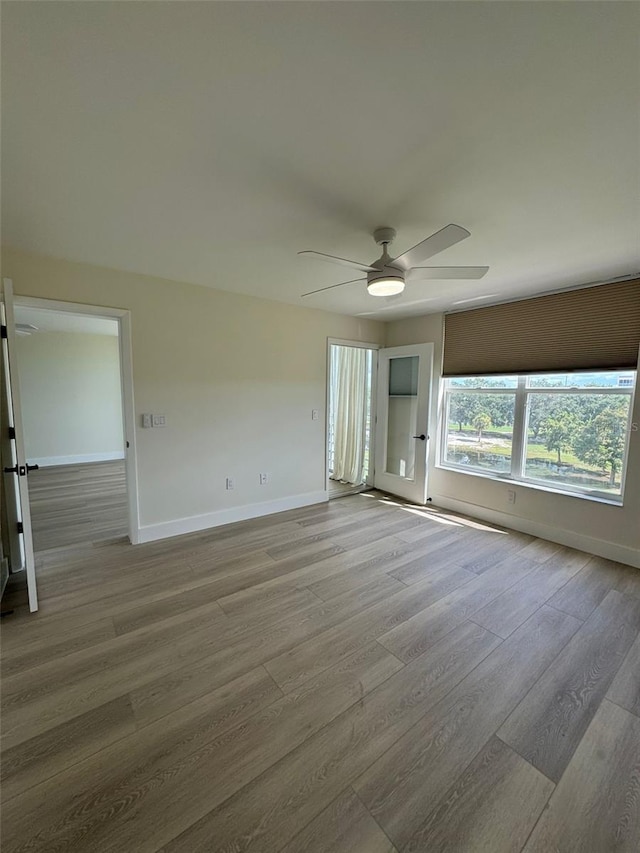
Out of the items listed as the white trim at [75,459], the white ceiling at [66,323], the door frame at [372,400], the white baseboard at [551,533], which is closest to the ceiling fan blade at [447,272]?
the door frame at [372,400]

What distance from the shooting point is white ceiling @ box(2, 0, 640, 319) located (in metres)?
0.96

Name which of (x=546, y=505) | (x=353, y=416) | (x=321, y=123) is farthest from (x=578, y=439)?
(x=321, y=123)

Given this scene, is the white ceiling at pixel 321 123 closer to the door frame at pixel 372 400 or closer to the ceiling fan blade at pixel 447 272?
the ceiling fan blade at pixel 447 272

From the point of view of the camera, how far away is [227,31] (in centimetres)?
98

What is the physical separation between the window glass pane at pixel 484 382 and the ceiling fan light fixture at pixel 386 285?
7.48 ft

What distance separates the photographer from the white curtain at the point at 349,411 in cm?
527

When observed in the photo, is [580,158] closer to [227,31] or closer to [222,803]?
[227,31]

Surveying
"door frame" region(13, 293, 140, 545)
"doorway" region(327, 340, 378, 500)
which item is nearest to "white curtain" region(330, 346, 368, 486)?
"doorway" region(327, 340, 378, 500)

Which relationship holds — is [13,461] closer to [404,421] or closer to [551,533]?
[404,421]

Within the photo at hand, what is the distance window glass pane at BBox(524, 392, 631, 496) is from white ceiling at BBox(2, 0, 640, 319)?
4.67 feet

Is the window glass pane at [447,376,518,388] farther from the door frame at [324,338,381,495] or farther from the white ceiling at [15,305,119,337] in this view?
the white ceiling at [15,305,119,337]

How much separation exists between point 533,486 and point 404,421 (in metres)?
1.79

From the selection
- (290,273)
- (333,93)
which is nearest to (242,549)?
(290,273)

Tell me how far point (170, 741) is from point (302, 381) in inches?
134
